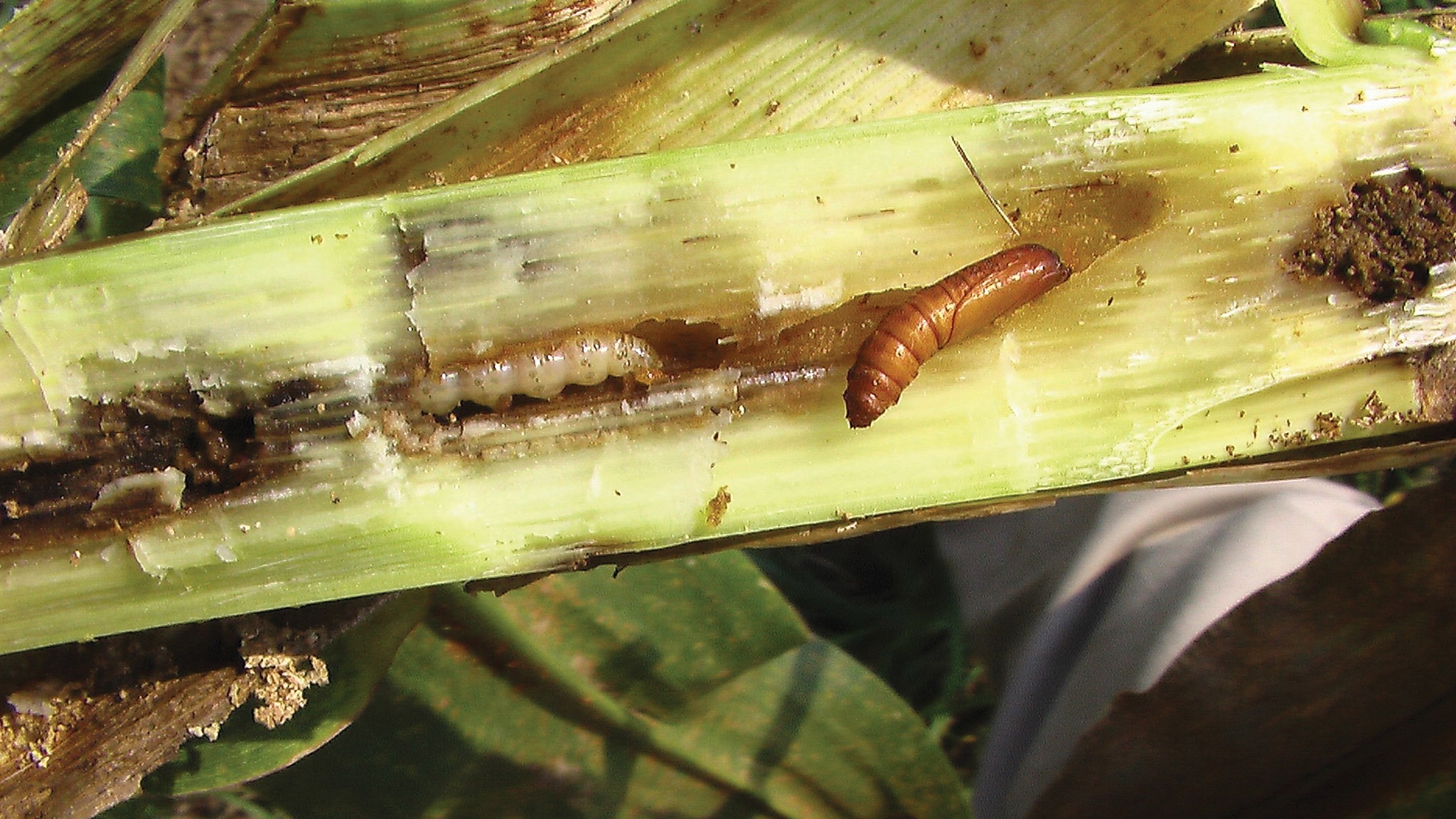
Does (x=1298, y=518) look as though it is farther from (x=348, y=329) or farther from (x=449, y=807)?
(x=348, y=329)

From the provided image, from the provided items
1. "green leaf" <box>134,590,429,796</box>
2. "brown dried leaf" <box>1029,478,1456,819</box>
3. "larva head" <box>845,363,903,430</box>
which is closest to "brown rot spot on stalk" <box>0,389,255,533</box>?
"green leaf" <box>134,590,429,796</box>

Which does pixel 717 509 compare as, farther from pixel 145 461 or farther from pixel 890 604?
pixel 890 604

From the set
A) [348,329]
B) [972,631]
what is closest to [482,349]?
[348,329]

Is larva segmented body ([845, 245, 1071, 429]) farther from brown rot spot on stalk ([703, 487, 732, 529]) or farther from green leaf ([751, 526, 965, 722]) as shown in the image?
green leaf ([751, 526, 965, 722])

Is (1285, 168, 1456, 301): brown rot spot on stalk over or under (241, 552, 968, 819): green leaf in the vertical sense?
over

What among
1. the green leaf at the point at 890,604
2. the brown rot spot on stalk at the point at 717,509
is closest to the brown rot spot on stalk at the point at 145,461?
the brown rot spot on stalk at the point at 717,509

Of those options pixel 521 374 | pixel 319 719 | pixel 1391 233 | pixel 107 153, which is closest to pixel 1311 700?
pixel 1391 233
